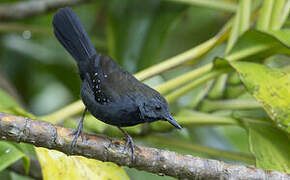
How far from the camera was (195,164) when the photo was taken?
152 cm

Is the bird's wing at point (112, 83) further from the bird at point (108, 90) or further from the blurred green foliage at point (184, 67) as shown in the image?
the blurred green foliage at point (184, 67)

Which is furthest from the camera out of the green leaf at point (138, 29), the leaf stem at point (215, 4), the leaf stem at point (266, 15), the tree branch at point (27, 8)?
the tree branch at point (27, 8)

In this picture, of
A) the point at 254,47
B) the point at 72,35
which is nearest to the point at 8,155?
the point at 72,35

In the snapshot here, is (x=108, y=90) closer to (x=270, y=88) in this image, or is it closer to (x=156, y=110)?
(x=156, y=110)

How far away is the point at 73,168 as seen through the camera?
64.4 inches

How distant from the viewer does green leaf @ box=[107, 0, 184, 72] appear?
291cm

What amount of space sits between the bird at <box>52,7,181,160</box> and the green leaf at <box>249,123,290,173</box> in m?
0.38

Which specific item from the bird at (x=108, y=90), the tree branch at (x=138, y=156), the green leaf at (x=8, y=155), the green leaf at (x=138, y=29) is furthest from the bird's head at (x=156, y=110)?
Answer: the green leaf at (x=138, y=29)

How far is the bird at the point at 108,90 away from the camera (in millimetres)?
1733

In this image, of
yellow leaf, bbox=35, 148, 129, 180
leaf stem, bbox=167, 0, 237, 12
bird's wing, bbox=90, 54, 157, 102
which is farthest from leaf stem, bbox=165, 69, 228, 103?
leaf stem, bbox=167, 0, 237, 12

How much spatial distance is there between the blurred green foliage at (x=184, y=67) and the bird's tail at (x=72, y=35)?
31 centimetres

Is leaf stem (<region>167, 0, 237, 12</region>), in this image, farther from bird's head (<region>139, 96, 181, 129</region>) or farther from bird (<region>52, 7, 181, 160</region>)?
bird's head (<region>139, 96, 181, 129</region>)

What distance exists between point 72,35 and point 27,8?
133 centimetres

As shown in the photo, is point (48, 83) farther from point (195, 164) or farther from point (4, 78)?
point (195, 164)
